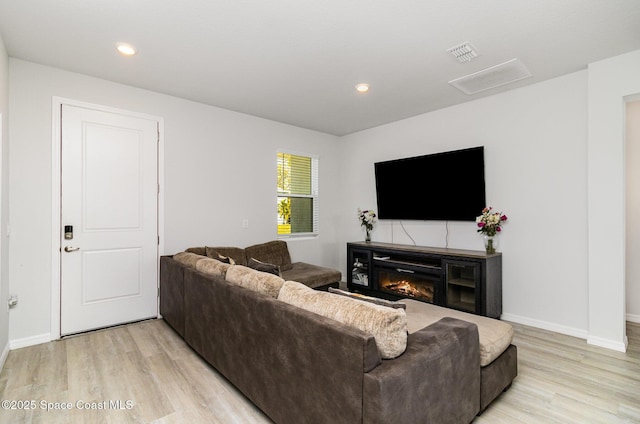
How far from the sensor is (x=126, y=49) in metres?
2.63

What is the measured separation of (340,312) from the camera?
1528 millimetres

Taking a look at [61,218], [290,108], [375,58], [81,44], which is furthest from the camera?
[290,108]

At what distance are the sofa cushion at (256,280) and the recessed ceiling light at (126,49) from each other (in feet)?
6.60

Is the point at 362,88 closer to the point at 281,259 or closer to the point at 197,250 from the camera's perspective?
the point at 281,259

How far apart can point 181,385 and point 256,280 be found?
3.21 feet

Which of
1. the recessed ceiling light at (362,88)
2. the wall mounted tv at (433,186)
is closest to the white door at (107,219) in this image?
the recessed ceiling light at (362,88)

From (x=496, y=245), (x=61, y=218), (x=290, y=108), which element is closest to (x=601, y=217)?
(x=496, y=245)

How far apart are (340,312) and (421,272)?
2.60 m

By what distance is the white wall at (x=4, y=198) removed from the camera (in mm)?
2480

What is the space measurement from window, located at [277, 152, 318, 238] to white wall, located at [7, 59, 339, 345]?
154 mm

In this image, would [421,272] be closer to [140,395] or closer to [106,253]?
[140,395]

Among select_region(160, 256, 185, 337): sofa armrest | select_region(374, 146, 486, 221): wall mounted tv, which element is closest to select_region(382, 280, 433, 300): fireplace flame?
select_region(374, 146, 486, 221): wall mounted tv

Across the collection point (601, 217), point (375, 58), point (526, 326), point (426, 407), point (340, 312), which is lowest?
point (526, 326)

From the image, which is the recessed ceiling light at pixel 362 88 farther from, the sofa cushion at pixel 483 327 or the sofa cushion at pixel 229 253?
the sofa cushion at pixel 229 253
